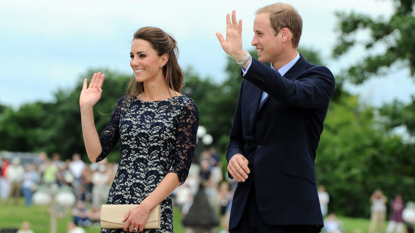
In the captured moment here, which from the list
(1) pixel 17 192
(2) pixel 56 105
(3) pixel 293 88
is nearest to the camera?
(3) pixel 293 88

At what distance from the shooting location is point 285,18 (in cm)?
353

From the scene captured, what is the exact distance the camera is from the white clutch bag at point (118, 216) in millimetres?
3704

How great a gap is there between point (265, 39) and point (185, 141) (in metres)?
0.88

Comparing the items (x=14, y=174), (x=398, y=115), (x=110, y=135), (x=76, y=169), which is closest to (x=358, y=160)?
(x=398, y=115)

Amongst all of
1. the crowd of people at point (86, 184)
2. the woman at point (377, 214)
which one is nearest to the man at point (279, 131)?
the crowd of people at point (86, 184)

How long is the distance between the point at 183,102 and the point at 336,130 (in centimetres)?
5659

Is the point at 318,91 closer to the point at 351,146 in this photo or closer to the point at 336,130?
the point at 351,146

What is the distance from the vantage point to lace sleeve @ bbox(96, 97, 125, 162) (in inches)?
159

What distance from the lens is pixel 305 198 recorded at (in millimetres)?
3412

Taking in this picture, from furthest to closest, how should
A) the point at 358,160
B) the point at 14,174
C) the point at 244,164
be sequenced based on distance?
the point at 14,174, the point at 358,160, the point at 244,164

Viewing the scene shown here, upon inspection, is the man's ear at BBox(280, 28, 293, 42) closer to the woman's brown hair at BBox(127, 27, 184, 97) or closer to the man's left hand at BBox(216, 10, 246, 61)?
the man's left hand at BBox(216, 10, 246, 61)

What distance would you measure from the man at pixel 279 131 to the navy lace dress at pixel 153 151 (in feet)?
1.29

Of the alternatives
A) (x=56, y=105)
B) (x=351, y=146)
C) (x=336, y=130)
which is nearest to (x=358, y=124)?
(x=336, y=130)

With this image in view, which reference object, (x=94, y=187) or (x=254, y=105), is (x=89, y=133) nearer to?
(x=254, y=105)
